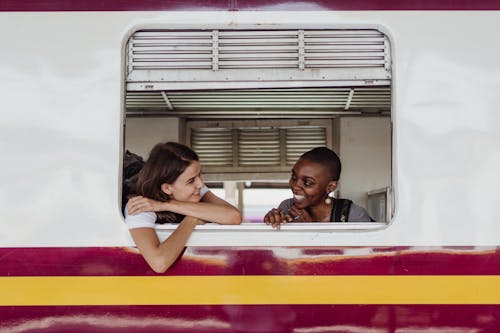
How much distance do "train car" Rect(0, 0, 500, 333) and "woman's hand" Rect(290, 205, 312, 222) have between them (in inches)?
18.4

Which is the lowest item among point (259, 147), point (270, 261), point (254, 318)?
point (254, 318)

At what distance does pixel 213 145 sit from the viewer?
5406 mm

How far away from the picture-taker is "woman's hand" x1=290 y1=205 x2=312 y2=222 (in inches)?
126

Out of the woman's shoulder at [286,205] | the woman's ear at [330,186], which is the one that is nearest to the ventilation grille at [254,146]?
the woman's shoulder at [286,205]

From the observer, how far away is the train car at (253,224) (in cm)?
269

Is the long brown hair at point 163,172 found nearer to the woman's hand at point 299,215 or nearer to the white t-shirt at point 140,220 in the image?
the white t-shirt at point 140,220

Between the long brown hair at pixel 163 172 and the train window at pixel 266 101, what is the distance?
276mm

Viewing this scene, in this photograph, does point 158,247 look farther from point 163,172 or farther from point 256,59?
point 256,59

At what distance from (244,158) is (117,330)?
2.88m

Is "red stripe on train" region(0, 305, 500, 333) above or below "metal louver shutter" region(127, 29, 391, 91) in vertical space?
below

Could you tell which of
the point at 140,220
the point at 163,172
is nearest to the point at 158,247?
the point at 140,220

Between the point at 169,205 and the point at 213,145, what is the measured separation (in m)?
2.66

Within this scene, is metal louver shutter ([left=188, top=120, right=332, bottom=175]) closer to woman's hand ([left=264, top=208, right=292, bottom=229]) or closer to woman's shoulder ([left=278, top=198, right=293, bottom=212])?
woman's shoulder ([left=278, top=198, right=293, bottom=212])

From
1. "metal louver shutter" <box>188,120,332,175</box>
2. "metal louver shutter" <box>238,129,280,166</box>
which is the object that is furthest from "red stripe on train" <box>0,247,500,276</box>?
"metal louver shutter" <box>238,129,280,166</box>
